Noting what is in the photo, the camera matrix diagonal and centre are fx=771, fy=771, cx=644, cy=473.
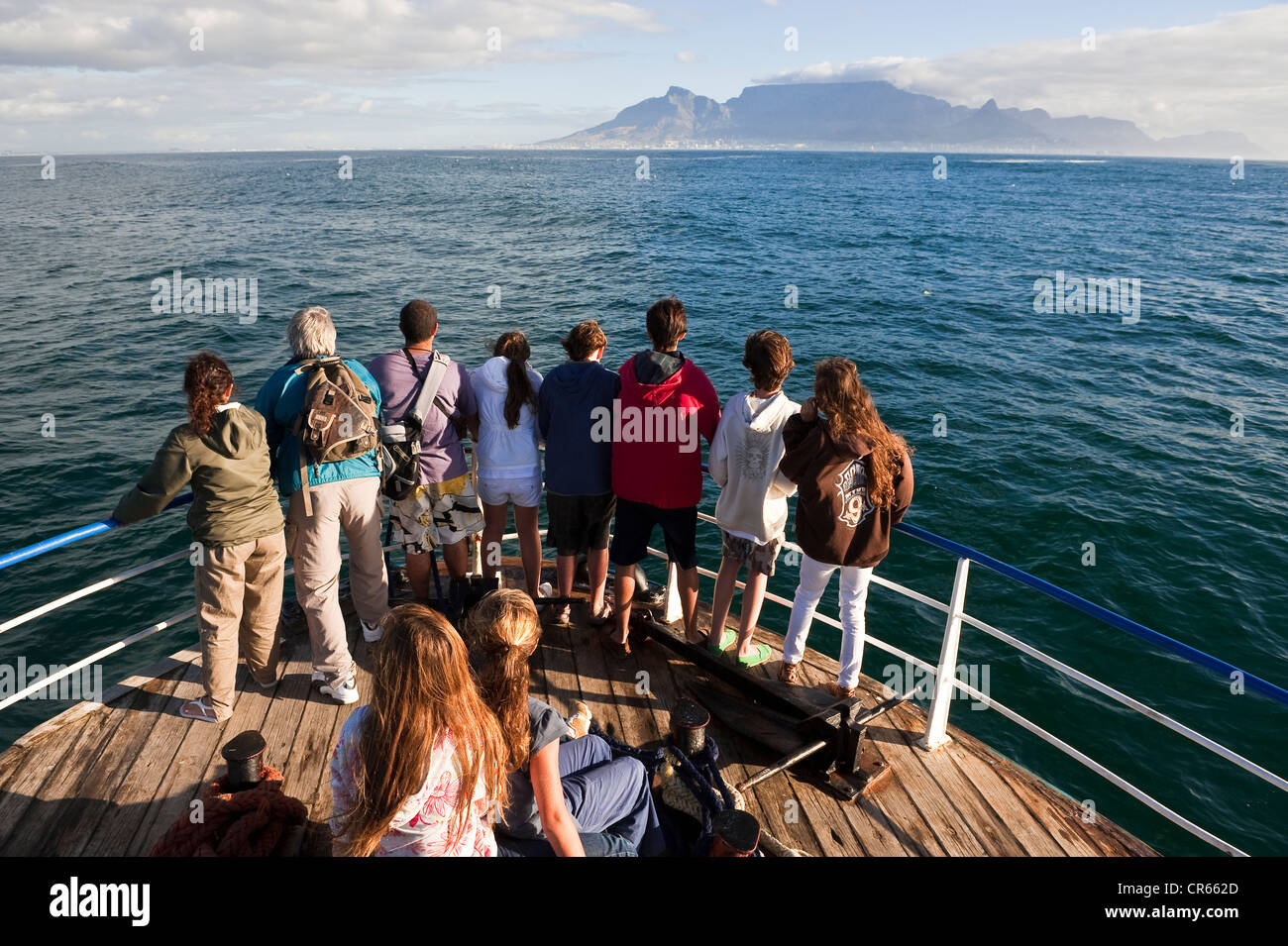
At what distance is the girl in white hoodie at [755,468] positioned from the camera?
4605mm

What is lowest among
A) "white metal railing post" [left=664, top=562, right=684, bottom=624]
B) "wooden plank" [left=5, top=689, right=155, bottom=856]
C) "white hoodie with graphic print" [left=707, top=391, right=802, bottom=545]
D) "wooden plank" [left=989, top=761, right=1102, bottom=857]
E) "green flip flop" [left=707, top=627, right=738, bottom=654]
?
"wooden plank" [left=989, top=761, right=1102, bottom=857]

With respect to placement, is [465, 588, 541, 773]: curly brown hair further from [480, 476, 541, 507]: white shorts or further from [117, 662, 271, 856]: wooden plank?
[480, 476, 541, 507]: white shorts

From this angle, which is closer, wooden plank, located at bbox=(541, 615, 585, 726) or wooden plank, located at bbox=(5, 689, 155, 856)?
wooden plank, located at bbox=(5, 689, 155, 856)

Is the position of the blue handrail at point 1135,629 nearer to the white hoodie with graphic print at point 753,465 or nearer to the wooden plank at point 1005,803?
the white hoodie with graphic print at point 753,465

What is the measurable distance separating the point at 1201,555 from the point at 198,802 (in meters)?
15.6

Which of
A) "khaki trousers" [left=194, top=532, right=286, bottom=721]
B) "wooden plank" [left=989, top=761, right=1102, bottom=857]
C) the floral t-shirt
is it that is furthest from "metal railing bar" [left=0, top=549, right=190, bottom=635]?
"wooden plank" [left=989, top=761, right=1102, bottom=857]

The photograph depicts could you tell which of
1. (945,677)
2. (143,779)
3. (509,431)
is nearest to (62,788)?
(143,779)

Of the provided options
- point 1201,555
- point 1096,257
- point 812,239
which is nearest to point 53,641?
point 1201,555

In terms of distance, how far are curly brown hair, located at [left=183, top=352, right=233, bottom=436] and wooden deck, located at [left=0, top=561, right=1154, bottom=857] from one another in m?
1.98

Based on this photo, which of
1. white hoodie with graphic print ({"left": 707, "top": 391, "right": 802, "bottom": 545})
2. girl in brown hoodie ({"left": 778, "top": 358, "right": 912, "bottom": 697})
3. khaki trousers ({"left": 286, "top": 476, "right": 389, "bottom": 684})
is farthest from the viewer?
khaki trousers ({"left": 286, "top": 476, "right": 389, "bottom": 684})

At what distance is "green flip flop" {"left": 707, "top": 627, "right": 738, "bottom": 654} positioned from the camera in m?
5.57

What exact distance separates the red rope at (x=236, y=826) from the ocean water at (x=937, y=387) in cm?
859

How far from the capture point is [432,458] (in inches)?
214
